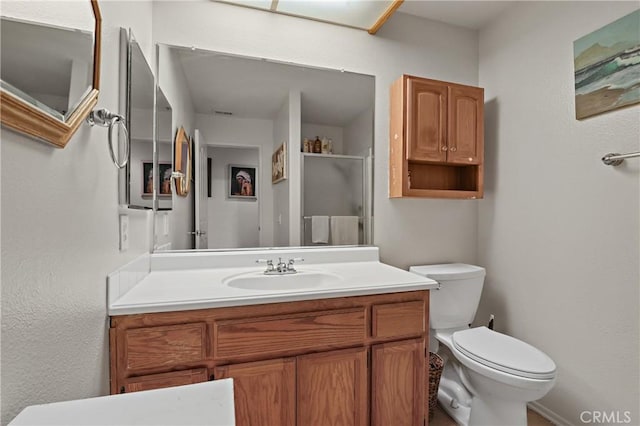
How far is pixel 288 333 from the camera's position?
4.14ft

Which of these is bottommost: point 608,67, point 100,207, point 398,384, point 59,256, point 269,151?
point 398,384

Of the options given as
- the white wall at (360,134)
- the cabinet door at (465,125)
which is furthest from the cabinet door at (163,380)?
the cabinet door at (465,125)

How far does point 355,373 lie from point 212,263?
94 centimetres

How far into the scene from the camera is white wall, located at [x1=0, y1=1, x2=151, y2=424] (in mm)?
557

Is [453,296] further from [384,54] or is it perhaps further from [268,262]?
[384,54]

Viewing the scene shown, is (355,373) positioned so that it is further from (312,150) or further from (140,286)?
(312,150)

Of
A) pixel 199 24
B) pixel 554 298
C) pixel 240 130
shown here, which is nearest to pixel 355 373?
pixel 554 298

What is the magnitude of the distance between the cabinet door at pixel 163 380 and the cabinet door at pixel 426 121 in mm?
1573

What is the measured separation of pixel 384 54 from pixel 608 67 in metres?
1.17

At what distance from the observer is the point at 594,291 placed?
1.58m

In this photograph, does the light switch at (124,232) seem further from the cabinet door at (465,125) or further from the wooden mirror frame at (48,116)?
the cabinet door at (465,125)

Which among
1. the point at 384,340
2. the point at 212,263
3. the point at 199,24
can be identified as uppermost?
the point at 199,24

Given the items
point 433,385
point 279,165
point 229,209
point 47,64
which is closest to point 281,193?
point 279,165

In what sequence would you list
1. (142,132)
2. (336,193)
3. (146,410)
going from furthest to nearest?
(336,193) < (142,132) < (146,410)
